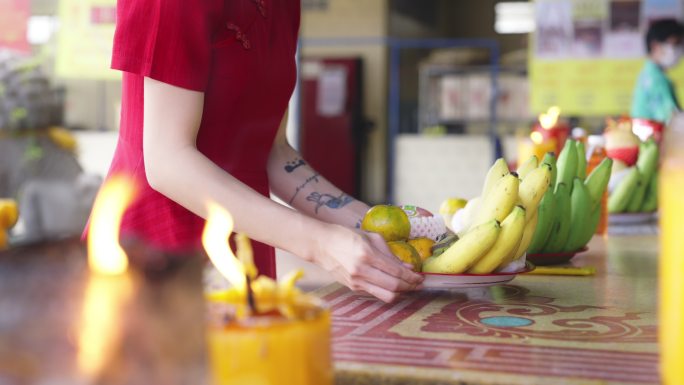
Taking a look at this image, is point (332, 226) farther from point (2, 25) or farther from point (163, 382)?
point (2, 25)

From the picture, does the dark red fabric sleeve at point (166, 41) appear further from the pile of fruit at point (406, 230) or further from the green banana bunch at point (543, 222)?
the green banana bunch at point (543, 222)

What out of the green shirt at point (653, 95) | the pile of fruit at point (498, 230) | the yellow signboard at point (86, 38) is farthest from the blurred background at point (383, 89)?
the pile of fruit at point (498, 230)

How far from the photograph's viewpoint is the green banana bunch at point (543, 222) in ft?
5.31

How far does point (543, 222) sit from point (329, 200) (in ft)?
1.35

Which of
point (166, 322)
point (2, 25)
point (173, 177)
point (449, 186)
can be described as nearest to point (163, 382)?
point (166, 322)

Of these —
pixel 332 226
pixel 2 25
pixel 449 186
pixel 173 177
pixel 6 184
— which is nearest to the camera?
pixel 332 226

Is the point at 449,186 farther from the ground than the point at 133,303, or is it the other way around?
the point at 133,303

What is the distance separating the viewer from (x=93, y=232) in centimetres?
54

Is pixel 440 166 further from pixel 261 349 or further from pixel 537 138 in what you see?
pixel 261 349

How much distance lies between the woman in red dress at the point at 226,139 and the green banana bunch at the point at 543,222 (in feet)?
1.13

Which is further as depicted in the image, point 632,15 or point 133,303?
point 632,15

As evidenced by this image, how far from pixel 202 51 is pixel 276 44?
24 centimetres

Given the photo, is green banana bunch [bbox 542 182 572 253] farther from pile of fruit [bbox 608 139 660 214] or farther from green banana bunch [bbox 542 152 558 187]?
pile of fruit [bbox 608 139 660 214]

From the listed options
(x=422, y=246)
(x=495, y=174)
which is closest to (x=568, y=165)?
(x=495, y=174)
